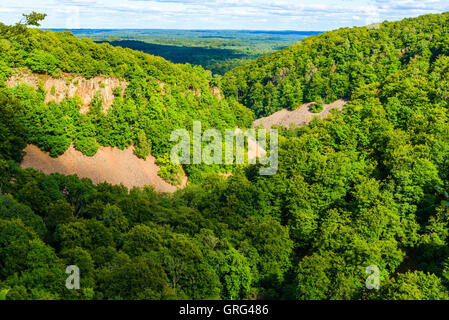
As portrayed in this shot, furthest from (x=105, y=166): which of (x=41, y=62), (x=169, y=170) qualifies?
(x=41, y=62)

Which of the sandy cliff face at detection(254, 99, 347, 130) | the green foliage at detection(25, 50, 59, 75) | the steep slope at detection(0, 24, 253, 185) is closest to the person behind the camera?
the steep slope at detection(0, 24, 253, 185)

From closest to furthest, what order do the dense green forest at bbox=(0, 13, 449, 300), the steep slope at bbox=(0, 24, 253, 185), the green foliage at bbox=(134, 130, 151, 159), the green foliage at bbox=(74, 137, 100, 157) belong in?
1. the dense green forest at bbox=(0, 13, 449, 300)
2. the steep slope at bbox=(0, 24, 253, 185)
3. the green foliage at bbox=(74, 137, 100, 157)
4. the green foliage at bbox=(134, 130, 151, 159)

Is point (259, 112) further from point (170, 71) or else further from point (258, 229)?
point (258, 229)

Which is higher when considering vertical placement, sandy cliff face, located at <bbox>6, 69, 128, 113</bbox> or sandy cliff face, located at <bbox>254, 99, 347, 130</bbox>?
sandy cliff face, located at <bbox>6, 69, 128, 113</bbox>

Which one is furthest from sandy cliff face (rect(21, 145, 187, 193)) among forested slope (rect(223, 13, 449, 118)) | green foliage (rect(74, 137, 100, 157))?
forested slope (rect(223, 13, 449, 118))

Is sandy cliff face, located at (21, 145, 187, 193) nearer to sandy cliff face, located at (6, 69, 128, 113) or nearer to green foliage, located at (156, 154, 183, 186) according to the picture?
green foliage, located at (156, 154, 183, 186)

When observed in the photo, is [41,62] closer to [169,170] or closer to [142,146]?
[142,146]
